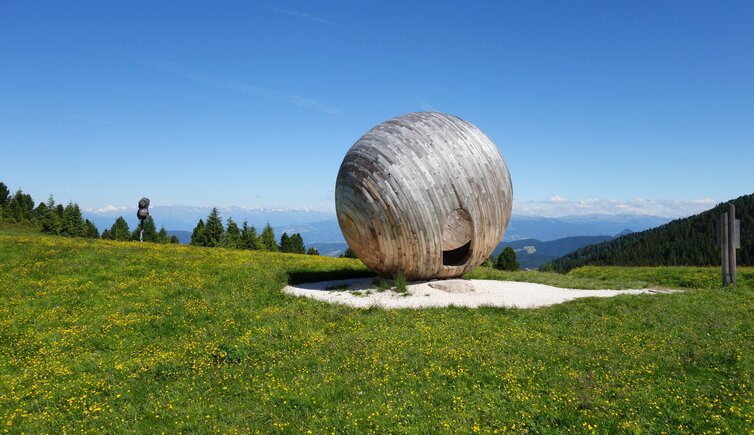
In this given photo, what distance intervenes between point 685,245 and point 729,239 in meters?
79.0

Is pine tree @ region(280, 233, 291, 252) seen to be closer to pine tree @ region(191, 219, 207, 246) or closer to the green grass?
pine tree @ region(191, 219, 207, 246)

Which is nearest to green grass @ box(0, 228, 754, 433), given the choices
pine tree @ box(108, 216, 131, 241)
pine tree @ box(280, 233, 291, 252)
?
pine tree @ box(280, 233, 291, 252)

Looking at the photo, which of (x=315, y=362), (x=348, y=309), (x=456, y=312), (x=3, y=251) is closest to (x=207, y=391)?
(x=315, y=362)

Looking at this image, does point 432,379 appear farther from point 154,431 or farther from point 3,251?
point 3,251

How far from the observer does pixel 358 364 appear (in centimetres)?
1015

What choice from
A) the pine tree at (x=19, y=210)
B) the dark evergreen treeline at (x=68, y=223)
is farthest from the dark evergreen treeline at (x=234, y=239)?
the pine tree at (x=19, y=210)

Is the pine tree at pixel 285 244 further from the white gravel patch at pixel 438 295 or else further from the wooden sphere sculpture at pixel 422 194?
the wooden sphere sculpture at pixel 422 194

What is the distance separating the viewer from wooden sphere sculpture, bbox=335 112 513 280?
652 inches

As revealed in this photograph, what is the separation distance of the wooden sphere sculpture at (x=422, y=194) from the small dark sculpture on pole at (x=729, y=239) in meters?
9.61

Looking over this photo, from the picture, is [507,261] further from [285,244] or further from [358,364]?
[285,244]

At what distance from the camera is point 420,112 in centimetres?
1898

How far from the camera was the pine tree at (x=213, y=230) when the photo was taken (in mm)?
60094

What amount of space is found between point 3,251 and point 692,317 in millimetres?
29639

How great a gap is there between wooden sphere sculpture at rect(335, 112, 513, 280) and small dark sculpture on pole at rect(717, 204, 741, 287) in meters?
9.61
